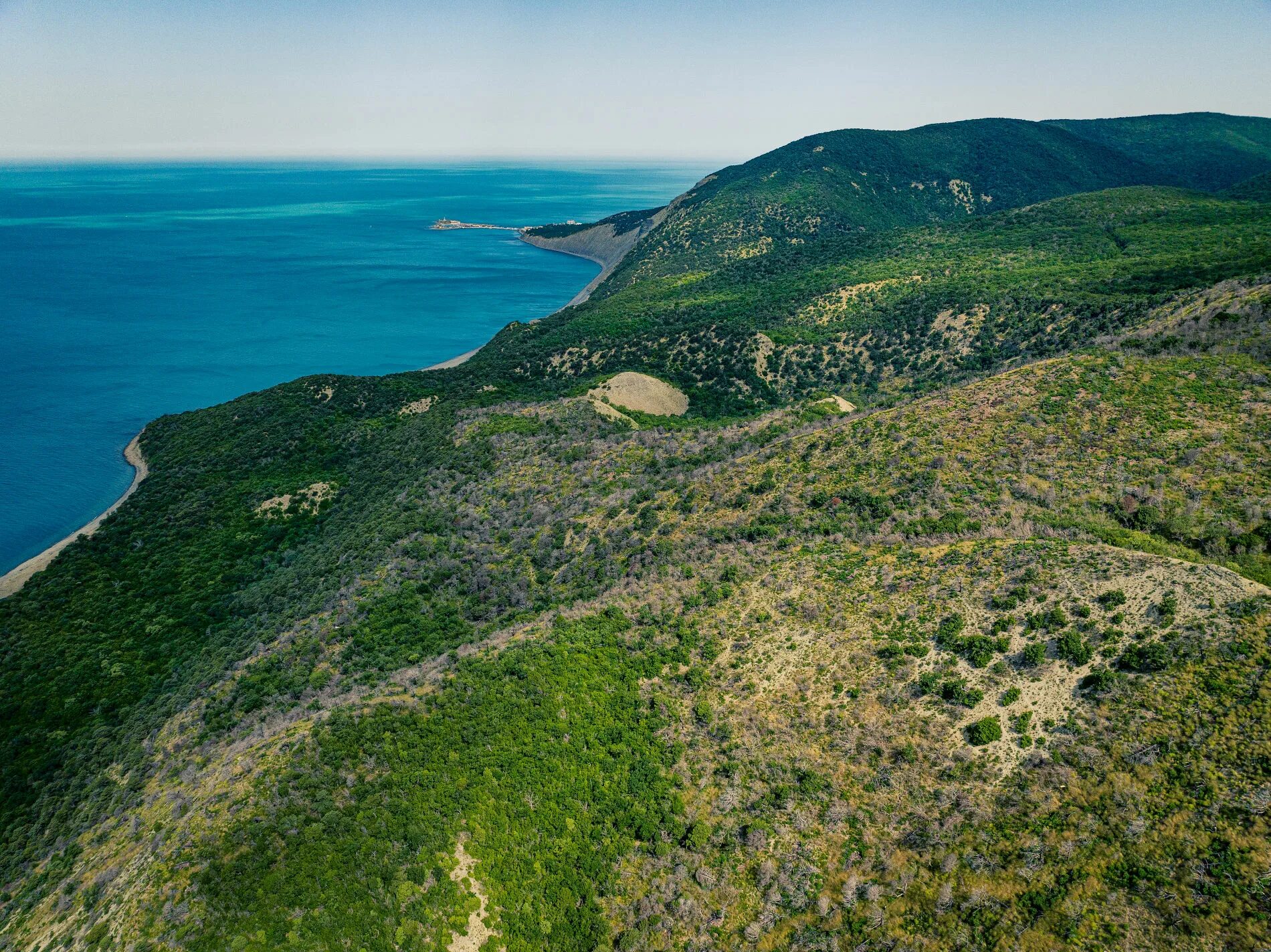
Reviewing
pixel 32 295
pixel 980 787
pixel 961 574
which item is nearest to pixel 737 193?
pixel 961 574

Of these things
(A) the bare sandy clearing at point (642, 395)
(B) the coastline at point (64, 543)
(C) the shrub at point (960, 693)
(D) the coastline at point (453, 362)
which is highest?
(C) the shrub at point (960, 693)

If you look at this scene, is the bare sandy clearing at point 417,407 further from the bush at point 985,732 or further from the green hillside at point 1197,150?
the green hillside at point 1197,150

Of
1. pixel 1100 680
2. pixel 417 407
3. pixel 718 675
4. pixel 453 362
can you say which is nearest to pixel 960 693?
pixel 1100 680

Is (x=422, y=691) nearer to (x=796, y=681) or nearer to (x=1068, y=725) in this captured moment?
(x=796, y=681)

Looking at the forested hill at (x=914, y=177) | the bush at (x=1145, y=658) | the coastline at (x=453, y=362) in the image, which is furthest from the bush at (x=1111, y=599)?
the coastline at (x=453, y=362)

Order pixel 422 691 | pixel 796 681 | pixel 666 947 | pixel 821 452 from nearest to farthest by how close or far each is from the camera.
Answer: pixel 666 947 → pixel 796 681 → pixel 422 691 → pixel 821 452

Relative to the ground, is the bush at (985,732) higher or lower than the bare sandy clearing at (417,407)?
higher
